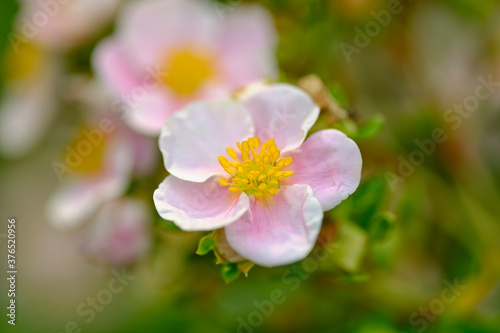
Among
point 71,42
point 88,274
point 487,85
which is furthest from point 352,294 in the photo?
point 88,274

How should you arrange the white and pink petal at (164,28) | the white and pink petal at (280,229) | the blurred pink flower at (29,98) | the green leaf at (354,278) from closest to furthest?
the white and pink petal at (280,229) → the green leaf at (354,278) → the white and pink petal at (164,28) → the blurred pink flower at (29,98)

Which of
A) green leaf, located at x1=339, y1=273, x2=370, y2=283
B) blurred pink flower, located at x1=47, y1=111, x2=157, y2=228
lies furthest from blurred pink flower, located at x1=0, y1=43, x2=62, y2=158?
green leaf, located at x1=339, y1=273, x2=370, y2=283

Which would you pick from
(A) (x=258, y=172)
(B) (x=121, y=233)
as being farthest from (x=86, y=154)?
(A) (x=258, y=172)

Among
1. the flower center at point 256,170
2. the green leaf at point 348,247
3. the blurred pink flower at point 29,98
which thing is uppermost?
the flower center at point 256,170

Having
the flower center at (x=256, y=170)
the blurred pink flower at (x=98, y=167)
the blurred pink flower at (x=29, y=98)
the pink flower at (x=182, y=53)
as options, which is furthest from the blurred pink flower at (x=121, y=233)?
the blurred pink flower at (x=29, y=98)

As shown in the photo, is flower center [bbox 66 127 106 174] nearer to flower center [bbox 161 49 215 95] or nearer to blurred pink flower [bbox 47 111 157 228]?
blurred pink flower [bbox 47 111 157 228]

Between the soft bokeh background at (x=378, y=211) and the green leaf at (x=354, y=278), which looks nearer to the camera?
the green leaf at (x=354, y=278)

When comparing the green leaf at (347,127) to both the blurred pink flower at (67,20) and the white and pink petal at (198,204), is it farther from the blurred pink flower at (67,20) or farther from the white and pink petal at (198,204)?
the blurred pink flower at (67,20)
